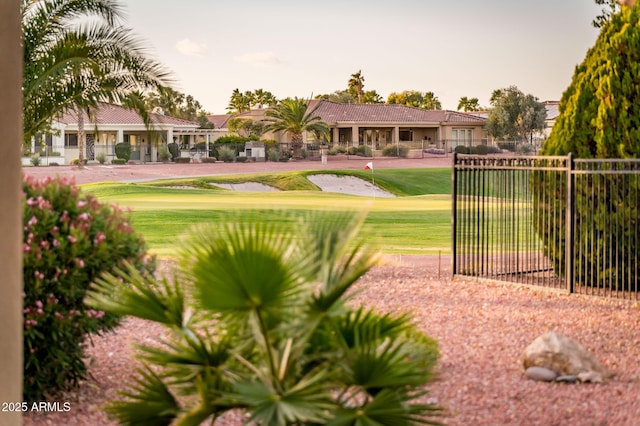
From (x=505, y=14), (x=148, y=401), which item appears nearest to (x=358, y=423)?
(x=148, y=401)

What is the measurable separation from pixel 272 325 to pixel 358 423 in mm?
632

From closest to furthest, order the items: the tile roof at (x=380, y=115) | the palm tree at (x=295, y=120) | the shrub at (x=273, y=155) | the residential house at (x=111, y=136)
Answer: the shrub at (x=273, y=155) → the residential house at (x=111, y=136) → the palm tree at (x=295, y=120) → the tile roof at (x=380, y=115)

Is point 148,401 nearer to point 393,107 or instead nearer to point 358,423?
point 358,423

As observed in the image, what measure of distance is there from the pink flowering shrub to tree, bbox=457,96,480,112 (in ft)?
348

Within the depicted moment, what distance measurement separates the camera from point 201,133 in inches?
2857

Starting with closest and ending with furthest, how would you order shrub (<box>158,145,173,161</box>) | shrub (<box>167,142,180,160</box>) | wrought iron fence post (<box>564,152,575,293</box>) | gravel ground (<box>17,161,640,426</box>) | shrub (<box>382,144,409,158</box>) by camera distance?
gravel ground (<box>17,161,640,426</box>) → wrought iron fence post (<box>564,152,575,293</box>) → shrub (<box>158,145,173,161</box>) → shrub (<box>167,142,180,160</box>) → shrub (<box>382,144,409,158</box>)

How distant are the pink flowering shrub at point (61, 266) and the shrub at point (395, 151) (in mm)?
55092

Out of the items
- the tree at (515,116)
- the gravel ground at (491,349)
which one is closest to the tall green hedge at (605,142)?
the gravel ground at (491,349)

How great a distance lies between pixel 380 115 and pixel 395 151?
10798 mm

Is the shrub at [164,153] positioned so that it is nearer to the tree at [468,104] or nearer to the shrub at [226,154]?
the shrub at [226,154]

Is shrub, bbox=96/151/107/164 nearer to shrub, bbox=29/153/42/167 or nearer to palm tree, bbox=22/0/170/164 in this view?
shrub, bbox=29/153/42/167

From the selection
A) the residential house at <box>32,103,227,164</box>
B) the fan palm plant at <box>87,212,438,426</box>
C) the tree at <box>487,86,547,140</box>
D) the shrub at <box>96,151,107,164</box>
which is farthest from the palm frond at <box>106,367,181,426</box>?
the tree at <box>487,86,547,140</box>

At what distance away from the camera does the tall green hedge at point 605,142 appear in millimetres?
10836

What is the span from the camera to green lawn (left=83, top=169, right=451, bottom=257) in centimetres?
2092
